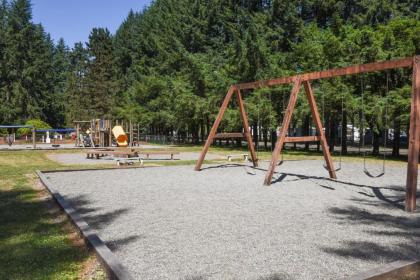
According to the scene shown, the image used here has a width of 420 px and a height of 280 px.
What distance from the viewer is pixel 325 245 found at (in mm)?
4934

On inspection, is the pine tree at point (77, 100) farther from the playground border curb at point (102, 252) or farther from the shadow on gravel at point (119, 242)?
the shadow on gravel at point (119, 242)

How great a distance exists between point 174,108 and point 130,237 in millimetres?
27994

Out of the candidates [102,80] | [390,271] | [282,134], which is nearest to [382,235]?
[390,271]

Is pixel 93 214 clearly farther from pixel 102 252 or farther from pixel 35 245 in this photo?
pixel 102 252

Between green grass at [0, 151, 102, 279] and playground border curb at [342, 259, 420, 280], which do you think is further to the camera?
green grass at [0, 151, 102, 279]

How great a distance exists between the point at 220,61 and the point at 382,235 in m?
28.6

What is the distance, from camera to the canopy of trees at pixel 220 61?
20.4 meters

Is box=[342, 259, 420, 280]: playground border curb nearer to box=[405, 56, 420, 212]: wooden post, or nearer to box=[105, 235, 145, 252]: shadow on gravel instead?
box=[105, 235, 145, 252]: shadow on gravel

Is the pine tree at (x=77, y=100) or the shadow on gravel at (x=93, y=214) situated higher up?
the pine tree at (x=77, y=100)

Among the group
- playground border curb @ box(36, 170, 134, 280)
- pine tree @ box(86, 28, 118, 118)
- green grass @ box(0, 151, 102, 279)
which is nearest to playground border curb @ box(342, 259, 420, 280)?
playground border curb @ box(36, 170, 134, 280)

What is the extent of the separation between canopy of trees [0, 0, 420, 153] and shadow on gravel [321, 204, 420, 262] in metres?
4.37

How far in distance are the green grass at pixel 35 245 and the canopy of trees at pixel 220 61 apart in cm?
828

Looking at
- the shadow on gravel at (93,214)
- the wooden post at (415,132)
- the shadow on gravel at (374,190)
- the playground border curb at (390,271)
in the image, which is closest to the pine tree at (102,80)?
the shadow on gravel at (374,190)

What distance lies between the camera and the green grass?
160 inches
